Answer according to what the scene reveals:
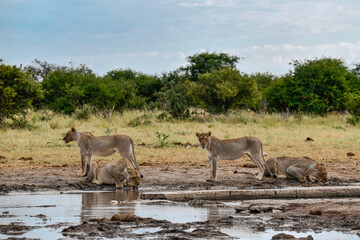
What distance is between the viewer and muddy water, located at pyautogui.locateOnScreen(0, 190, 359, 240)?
713cm

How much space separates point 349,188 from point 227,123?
18.0 meters

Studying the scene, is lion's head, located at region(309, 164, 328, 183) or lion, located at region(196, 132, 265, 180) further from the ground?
lion, located at region(196, 132, 265, 180)

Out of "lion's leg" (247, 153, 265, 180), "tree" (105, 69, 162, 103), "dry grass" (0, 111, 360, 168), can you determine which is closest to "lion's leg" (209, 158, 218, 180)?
"lion's leg" (247, 153, 265, 180)

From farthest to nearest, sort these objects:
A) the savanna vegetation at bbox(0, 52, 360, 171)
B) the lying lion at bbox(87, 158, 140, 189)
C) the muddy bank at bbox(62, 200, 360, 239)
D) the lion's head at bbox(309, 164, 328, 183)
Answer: the savanna vegetation at bbox(0, 52, 360, 171), the lion's head at bbox(309, 164, 328, 183), the lying lion at bbox(87, 158, 140, 189), the muddy bank at bbox(62, 200, 360, 239)

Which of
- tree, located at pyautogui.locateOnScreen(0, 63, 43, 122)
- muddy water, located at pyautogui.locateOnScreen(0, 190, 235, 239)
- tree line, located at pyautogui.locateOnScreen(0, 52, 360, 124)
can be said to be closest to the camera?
muddy water, located at pyautogui.locateOnScreen(0, 190, 235, 239)

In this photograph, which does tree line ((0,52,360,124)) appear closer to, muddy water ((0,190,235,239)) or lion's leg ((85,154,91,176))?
lion's leg ((85,154,91,176))

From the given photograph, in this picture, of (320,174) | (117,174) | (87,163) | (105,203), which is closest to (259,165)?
(320,174)

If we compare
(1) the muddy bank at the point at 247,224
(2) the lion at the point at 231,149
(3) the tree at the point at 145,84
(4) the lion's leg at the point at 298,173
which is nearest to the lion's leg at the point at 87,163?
(2) the lion at the point at 231,149

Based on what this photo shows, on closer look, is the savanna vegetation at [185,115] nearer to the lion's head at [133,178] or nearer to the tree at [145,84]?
the lion's head at [133,178]

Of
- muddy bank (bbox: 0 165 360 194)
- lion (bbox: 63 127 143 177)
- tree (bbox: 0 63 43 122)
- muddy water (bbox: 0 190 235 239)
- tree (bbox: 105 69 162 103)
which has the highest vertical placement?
tree (bbox: 105 69 162 103)

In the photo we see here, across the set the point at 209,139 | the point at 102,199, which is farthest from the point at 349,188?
the point at 102,199

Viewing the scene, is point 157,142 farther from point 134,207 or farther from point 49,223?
point 49,223

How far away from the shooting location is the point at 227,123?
28.6 metres

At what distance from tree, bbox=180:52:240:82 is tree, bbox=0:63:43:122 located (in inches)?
871
